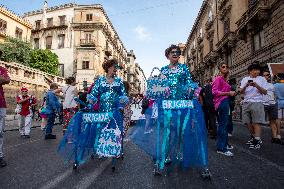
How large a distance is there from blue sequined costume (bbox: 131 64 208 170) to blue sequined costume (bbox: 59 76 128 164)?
65cm

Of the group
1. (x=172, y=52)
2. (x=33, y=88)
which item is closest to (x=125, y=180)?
(x=172, y=52)

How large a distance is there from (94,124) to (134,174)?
1216 millimetres

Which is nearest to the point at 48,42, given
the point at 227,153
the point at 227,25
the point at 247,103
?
the point at 227,25

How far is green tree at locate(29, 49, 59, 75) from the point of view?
40.9 meters

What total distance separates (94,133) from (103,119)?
1.09ft

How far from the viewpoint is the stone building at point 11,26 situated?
3788cm

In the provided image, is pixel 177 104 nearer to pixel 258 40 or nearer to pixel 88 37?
pixel 258 40

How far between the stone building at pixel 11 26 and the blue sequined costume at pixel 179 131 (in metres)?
38.5

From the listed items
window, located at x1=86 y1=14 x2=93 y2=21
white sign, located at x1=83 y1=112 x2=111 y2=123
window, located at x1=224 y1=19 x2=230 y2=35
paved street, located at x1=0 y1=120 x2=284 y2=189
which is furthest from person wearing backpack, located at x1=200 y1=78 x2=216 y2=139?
window, located at x1=86 y1=14 x2=93 y2=21

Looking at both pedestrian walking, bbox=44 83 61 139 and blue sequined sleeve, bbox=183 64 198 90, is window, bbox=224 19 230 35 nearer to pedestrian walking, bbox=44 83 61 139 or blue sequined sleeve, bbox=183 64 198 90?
pedestrian walking, bbox=44 83 61 139

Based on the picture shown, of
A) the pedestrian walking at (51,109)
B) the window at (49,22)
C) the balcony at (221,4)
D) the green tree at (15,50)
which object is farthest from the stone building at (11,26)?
the pedestrian walking at (51,109)

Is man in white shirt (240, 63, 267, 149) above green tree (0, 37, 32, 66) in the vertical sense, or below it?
below

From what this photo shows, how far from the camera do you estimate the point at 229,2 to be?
26734 millimetres

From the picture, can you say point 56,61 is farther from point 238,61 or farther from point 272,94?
point 272,94
